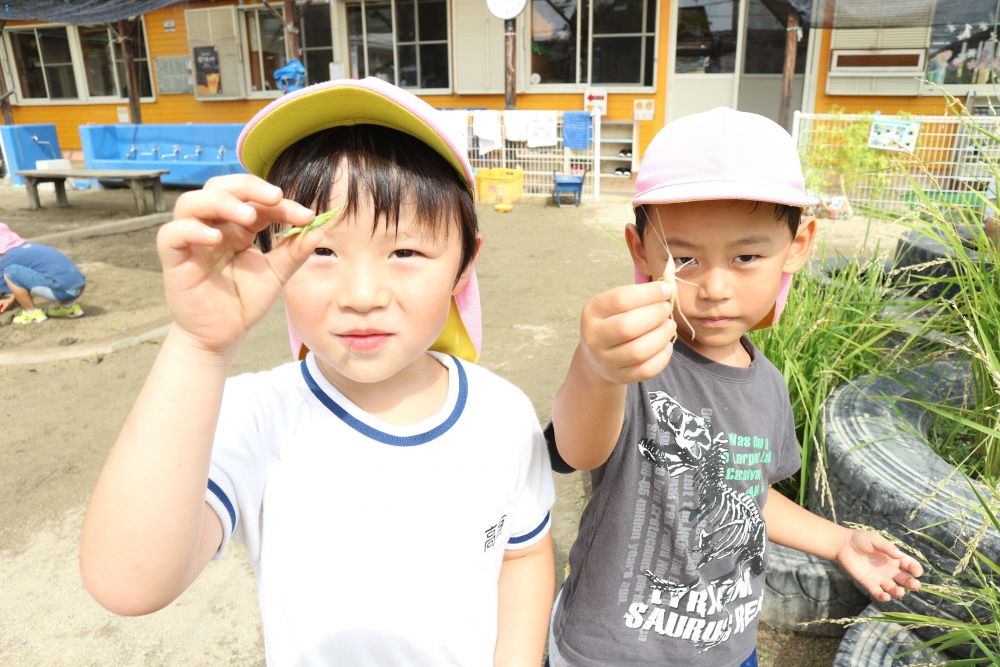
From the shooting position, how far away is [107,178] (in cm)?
1044

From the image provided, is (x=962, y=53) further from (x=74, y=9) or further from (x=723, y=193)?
(x=74, y=9)

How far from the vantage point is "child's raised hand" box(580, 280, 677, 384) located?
2.91 ft

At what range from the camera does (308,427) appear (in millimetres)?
1132

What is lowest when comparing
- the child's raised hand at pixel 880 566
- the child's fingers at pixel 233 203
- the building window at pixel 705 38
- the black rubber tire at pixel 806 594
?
the black rubber tire at pixel 806 594

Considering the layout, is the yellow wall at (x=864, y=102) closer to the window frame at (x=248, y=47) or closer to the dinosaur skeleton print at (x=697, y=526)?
the window frame at (x=248, y=47)

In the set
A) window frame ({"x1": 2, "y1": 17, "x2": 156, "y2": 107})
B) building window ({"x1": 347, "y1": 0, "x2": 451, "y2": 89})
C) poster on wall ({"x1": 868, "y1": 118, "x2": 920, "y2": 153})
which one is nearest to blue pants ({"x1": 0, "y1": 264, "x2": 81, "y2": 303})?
poster on wall ({"x1": 868, "y1": 118, "x2": 920, "y2": 153})

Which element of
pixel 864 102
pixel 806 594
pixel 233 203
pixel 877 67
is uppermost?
pixel 877 67

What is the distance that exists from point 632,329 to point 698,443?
607mm

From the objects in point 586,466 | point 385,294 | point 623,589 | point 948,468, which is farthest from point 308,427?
point 948,468

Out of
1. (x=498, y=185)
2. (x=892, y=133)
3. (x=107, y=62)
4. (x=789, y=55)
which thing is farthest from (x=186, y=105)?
(x=892, y=133)

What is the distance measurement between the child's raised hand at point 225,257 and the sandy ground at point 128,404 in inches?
69.7

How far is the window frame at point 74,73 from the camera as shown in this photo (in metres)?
16.1

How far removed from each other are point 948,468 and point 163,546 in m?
1.89

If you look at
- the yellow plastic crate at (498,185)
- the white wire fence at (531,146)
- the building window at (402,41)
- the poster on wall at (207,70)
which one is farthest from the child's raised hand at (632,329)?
the poster on wall at (207,70)
